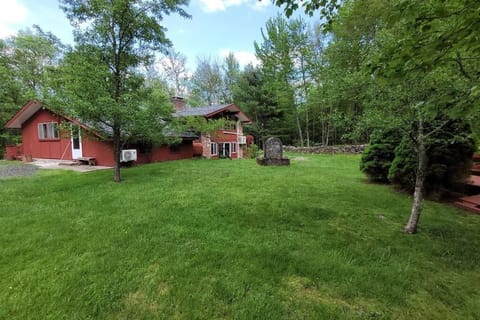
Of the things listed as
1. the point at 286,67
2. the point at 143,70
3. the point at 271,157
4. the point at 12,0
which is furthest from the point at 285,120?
the point at 12,0

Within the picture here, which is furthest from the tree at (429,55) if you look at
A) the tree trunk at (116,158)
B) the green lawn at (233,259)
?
the tree trunk at (116,158)

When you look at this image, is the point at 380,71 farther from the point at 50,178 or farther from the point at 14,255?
the point at 50,178

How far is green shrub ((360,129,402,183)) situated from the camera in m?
7.34

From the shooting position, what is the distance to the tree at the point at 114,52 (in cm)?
685

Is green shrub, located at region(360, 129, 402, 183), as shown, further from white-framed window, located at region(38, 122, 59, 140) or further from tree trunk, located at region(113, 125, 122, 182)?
white-framed window, located at region(38, 122, 59, 140)

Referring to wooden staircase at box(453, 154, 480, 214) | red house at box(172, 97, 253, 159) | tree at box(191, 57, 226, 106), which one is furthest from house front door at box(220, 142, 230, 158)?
wooden staircase at box(453, 154, 480, 214)

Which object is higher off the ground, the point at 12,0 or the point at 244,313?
the point at 12,0

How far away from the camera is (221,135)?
18578 mm

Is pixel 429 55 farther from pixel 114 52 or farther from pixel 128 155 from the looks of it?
pixel 128 155

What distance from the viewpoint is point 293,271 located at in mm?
2711

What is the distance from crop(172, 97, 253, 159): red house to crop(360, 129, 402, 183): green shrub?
1125cm

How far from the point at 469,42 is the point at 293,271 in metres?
2.83

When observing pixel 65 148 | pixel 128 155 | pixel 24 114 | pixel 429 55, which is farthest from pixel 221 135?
pixel 429 55

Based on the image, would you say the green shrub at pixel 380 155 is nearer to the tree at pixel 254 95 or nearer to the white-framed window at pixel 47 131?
the white-framed window at pixel 47 131
